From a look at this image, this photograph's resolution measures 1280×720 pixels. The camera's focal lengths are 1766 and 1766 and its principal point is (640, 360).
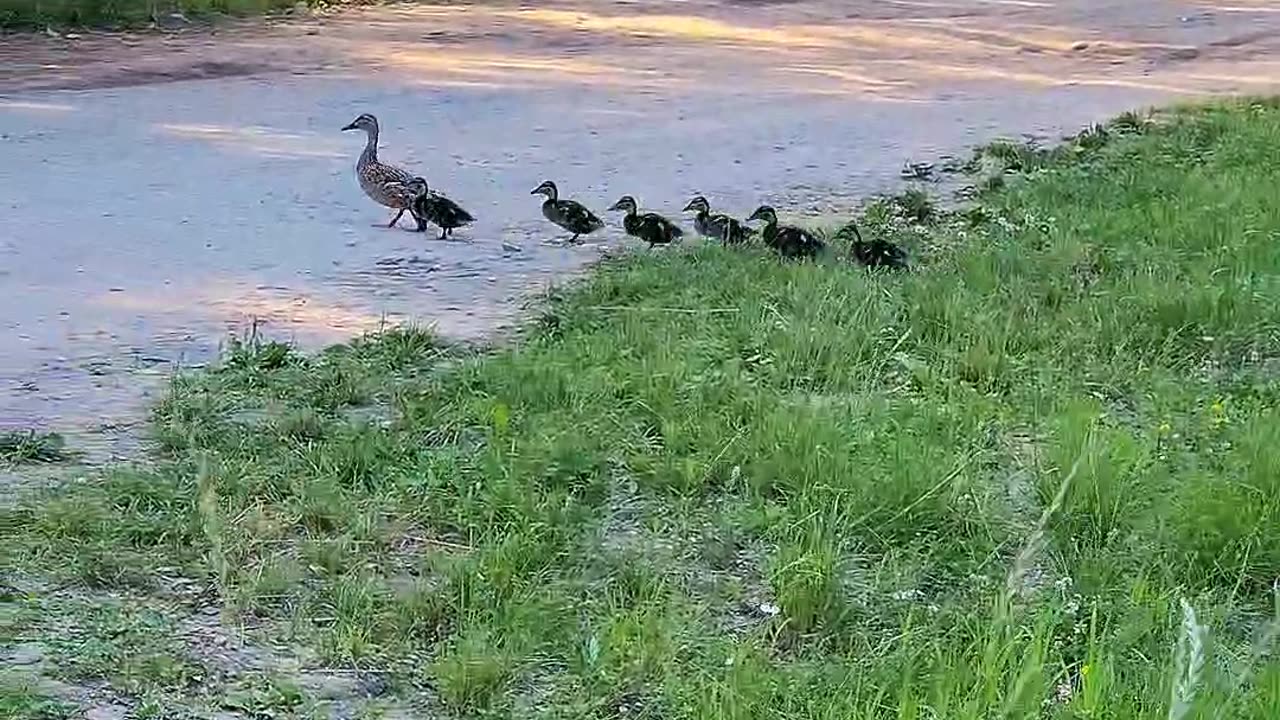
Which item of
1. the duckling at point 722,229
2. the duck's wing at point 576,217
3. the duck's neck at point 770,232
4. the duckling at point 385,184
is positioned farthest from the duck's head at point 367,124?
the duck's neck at point 770,232

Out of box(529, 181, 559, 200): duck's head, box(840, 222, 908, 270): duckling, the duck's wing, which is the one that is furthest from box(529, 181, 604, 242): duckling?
box(840, 222, 908, 270): duckling

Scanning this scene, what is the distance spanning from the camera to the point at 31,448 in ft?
17.7

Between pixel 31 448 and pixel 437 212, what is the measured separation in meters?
3.77

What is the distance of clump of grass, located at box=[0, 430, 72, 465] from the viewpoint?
5.35 m

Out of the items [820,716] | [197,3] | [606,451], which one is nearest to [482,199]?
[606,451]

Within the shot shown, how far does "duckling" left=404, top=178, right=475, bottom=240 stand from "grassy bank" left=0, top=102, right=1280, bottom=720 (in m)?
1.76

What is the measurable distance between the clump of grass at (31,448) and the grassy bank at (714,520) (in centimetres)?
32

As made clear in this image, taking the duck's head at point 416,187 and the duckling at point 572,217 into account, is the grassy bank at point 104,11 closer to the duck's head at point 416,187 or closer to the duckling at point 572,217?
the duck's head at point 416,187

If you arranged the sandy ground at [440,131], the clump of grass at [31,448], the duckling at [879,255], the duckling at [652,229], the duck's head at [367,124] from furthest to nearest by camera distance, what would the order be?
1. the duck's head at [367,124]
2. the duckling at [652,229]
3. the duckling at [879,255]
4. the sandy ground at [440,131]
5. the clump of grass at [31,448]

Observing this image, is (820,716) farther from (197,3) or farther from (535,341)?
(197,3)

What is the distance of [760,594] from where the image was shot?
4.53 m

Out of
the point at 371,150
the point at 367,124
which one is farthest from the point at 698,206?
the point at 367,124

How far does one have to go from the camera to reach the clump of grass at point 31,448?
5354mm

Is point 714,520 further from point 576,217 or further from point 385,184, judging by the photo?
point 385,184
